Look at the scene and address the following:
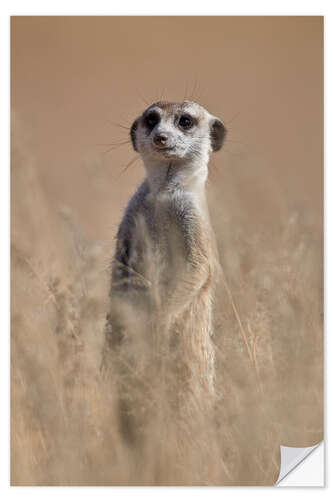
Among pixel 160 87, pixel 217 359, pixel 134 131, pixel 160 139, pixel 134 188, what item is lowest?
pixel 217 359

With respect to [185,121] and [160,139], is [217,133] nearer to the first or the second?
[185,121]

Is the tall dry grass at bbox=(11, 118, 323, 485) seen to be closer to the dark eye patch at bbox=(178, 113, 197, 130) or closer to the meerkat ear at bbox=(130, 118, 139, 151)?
the dark eye patch at bbox=(178, 113, 197, 130)

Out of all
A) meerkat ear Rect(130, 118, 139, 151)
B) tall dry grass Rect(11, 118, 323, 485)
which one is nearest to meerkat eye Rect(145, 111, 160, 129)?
meerkat ear Rect(130, 118, 139, 151)

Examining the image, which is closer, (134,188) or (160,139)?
(160,139)

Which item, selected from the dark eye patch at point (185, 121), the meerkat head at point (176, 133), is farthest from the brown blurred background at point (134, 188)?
the dark eye patch at point (185, 121)

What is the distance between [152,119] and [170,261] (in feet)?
2.32

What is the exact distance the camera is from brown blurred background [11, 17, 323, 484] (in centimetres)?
277

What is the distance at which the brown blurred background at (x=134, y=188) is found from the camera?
2.77 metres

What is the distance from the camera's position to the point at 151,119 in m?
3.24

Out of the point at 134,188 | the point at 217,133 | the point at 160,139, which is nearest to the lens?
the point at 160,139
